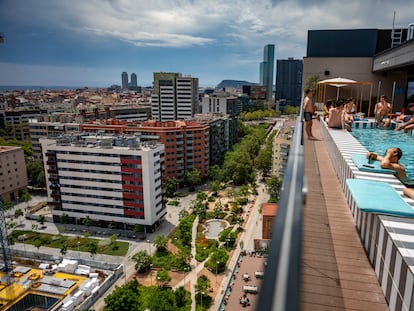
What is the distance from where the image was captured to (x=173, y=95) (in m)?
47.7

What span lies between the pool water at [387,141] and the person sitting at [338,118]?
0.40 metres

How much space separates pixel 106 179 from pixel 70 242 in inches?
179

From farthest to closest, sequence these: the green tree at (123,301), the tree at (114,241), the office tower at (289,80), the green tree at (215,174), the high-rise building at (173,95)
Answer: the office tower at (289,80) → the high-rise building at (173,95) → the green tree at (215,174) → the tree at (114,241) → the green tree at (123,301)

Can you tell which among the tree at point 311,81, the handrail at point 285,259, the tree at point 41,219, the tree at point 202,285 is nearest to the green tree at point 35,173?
the tree at point 41,219

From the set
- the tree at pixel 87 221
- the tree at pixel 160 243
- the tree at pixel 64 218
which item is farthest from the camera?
the tree at pixel 64 218

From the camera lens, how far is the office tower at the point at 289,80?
281 ft

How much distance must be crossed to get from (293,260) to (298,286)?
0.09 metres

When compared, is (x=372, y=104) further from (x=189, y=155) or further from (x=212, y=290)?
(x=189, y=155)

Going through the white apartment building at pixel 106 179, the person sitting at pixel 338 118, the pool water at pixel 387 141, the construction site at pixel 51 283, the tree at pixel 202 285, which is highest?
the person sitting at pixel 338 118

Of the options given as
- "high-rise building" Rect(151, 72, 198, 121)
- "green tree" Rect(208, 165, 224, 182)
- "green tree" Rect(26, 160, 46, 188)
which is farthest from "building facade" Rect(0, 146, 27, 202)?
"high-rise building" Rect(151, 72, 198, 121)

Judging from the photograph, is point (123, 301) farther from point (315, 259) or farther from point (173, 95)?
point (173, 95)

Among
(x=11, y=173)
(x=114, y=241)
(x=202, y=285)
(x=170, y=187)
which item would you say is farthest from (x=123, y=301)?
(x=11, y=173)

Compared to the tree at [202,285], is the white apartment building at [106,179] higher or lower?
higher

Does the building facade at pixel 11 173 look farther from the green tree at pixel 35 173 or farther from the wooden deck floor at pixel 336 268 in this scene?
the wooden deck floor at pixel 336 268
